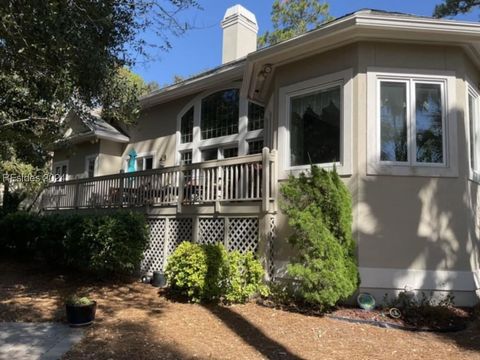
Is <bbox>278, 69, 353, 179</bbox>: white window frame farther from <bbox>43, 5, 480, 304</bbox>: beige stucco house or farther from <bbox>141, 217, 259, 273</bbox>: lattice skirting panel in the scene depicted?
<bbox>141, 217, 259, 273</bbox>: lattice skirting panel

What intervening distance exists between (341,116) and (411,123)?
3.81 feet

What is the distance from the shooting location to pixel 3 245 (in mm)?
13031

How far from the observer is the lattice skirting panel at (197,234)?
26.3 ft

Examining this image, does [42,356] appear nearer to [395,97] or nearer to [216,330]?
[216,330]

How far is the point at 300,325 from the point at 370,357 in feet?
4.56

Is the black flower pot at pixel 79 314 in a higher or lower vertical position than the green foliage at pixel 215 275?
lower

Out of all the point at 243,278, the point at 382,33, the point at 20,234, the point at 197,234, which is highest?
the point at 382,33

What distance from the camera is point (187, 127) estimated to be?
1380 centimetres

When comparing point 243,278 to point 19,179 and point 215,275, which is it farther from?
point 19,179

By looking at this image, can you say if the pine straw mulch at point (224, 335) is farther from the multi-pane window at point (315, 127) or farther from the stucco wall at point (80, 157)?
the stucco wall at point (80, 157)

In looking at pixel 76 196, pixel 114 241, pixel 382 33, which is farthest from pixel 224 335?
pixel 76 196

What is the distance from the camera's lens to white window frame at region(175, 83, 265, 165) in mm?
11906

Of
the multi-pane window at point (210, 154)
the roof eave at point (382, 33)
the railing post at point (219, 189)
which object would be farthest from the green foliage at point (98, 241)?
the roof eave at point (382, 33)

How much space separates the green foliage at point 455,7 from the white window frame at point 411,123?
1139cm
